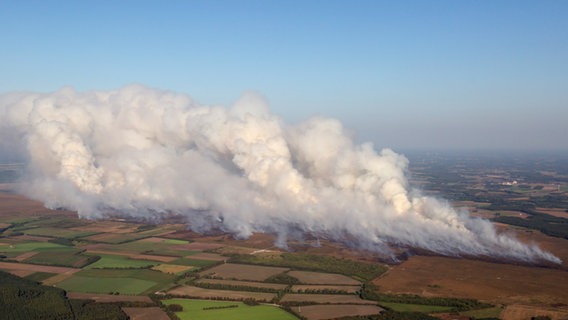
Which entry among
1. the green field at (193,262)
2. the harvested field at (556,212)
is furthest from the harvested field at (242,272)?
the harvested field at (556,212)

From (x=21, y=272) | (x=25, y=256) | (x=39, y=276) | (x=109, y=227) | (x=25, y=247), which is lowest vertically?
(x=39, y=276)

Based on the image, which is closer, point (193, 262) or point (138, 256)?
point (193, 262)

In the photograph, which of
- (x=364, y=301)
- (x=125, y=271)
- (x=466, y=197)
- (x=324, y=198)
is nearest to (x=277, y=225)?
(x=324, y=198)

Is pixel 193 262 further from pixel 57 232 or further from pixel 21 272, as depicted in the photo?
pixel 57 232

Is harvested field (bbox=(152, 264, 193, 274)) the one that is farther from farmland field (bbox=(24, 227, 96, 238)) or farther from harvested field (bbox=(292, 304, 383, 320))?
farmland field (bbox=(24, 227, 96, 238))

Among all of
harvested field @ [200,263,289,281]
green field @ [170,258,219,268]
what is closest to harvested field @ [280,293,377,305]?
harvested field @ [200,263,289,281]

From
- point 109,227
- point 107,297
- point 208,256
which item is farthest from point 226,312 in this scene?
point 109,227

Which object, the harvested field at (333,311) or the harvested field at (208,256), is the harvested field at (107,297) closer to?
the harvested field at (333,311)
